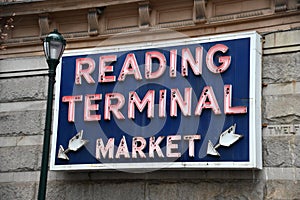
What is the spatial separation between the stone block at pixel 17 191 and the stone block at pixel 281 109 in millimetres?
4833

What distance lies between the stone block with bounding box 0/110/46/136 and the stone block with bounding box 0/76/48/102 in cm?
32

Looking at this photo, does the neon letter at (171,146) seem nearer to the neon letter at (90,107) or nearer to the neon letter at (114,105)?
the neon letter at (114,105)

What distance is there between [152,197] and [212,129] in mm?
1674

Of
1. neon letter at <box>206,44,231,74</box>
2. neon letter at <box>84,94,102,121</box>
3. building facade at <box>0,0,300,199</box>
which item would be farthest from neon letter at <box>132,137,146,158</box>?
neon letter at <box>206,44,231,74</box>

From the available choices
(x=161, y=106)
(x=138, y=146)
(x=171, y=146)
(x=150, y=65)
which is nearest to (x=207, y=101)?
(x=161, y=106)

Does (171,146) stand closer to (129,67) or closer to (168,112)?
(168,112)

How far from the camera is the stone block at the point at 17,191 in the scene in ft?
40.2

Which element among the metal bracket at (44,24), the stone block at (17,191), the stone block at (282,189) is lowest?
the stone block at (17,191)

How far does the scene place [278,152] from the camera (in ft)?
33.8

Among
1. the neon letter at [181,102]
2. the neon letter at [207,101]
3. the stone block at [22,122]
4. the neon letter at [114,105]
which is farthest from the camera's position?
the stone block at [22,122]

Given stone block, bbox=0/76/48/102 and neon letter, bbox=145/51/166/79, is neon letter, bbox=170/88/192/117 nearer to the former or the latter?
neon letter, bbox=145/51/166/79

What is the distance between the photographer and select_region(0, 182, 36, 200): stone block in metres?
12.2

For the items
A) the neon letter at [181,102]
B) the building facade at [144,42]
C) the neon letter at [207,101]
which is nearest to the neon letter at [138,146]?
the building facade at [144,42]

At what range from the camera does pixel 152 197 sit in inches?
439
